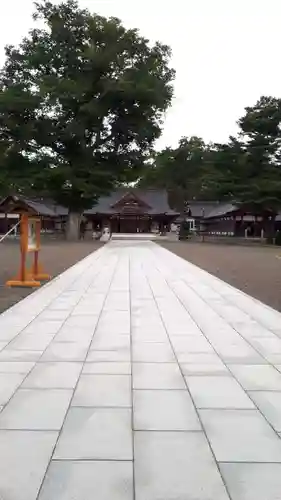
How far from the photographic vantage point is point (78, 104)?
35031mm

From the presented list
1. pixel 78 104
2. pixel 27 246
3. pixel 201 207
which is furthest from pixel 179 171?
pixel 27 246

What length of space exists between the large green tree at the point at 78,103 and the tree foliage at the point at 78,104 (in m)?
0.07

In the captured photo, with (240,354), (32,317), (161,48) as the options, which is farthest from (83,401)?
(161,48)

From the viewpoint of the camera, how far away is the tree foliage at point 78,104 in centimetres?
3409

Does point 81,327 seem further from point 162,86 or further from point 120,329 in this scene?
point 162,86

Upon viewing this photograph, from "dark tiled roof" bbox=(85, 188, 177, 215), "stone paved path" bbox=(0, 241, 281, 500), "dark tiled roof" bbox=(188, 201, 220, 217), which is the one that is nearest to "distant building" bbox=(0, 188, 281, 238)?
"dark tiled roof" bbox=(85, 188, 177, 215)

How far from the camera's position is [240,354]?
527 cm

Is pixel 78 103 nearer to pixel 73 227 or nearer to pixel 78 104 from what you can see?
pixel 78 104

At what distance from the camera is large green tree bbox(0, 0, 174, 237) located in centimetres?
3409

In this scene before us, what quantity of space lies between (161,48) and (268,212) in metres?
14.8

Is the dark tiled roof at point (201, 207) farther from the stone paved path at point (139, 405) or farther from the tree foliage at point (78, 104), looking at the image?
the stone paved path at point (139, 405)

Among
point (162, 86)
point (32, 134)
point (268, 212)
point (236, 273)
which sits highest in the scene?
point (162, 86)

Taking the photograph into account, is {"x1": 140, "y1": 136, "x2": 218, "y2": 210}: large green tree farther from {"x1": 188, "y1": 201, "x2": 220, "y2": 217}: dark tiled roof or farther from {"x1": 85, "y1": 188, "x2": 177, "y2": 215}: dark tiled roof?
{"x1": 85, "y1": 188, "x2": 177, "y2": 215}: dark tiled roof

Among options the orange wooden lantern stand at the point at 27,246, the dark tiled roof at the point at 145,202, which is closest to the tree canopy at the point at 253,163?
the dark tiled roof at the point at 145,202
